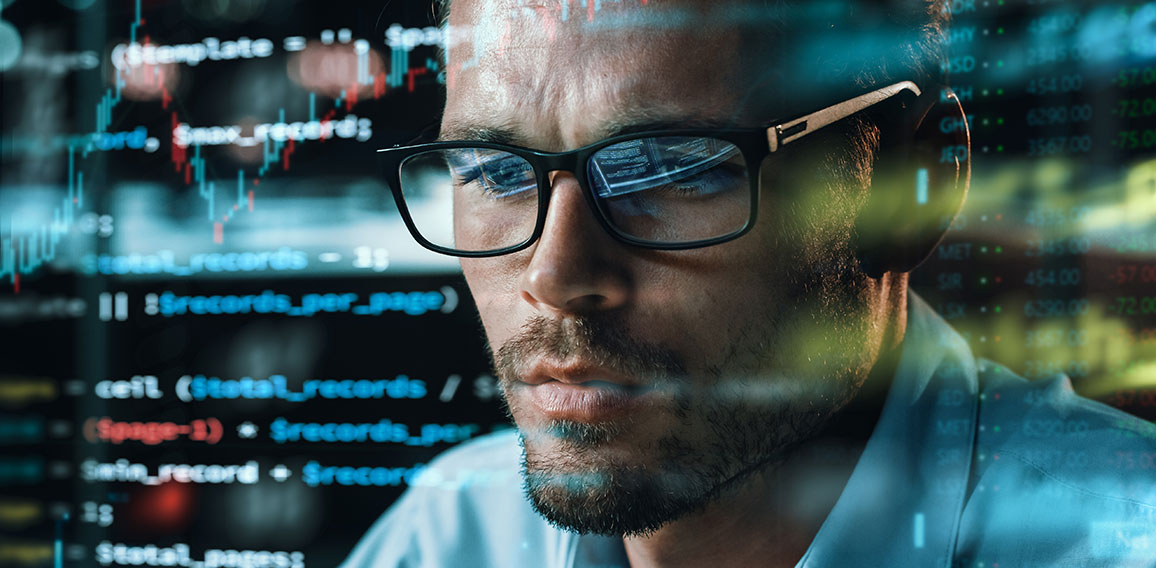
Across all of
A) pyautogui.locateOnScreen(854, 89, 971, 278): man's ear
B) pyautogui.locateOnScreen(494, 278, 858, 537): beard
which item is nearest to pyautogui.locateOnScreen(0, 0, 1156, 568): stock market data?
pyautogui.locateOnScreen(854, 89, 971, 278): man's ear

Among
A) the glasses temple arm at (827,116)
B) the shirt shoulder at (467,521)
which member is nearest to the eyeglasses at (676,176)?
the glasses temple arm at (827,116)

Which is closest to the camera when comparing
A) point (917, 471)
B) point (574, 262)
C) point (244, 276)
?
point (574, 262)

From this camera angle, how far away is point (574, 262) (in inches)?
19.9

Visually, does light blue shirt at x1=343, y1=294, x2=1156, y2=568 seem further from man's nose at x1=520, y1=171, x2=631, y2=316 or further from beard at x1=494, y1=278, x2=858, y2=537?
man's nose at x1=520, y1=171, x2=631, y2=316

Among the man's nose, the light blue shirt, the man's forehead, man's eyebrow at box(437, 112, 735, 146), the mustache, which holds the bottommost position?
the light blue shirt

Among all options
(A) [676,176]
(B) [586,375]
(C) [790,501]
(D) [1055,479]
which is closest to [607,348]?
(B) [586,375]

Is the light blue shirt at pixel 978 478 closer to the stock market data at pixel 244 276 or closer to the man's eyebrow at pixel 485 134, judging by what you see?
the stock market data at pixel 244 276

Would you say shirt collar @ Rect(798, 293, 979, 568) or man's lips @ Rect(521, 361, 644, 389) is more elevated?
man's lips @ Rect(521, 361, 644, 389)

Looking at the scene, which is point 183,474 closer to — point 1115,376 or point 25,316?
point 25,316

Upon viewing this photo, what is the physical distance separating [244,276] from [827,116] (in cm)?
54

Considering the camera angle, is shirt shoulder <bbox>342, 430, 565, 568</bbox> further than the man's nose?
Yes

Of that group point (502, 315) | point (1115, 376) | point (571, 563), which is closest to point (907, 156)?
point (1115, 376)

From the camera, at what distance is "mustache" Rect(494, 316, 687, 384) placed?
0.52 metres

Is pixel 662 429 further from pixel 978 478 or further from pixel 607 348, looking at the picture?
pixel 978 478
